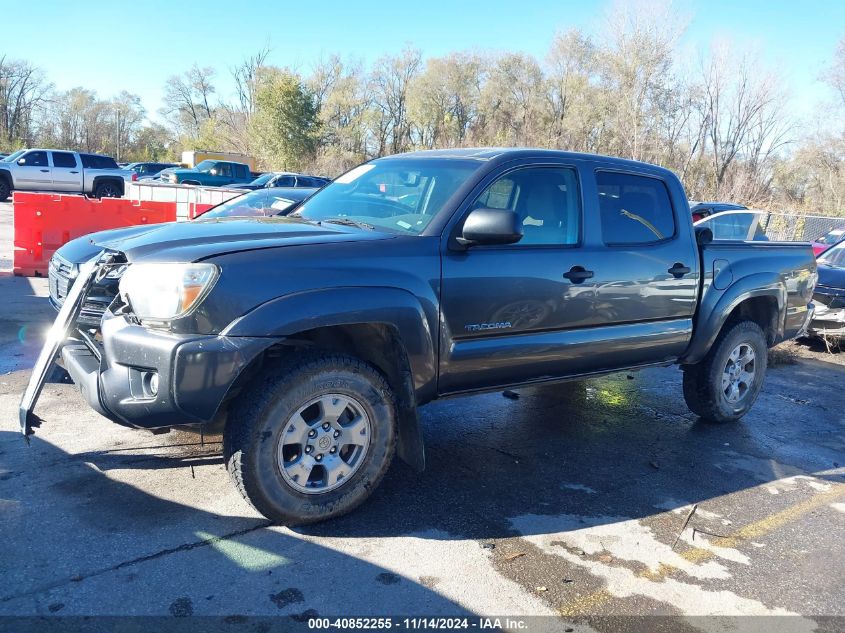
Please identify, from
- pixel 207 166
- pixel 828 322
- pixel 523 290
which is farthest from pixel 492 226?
pixel 207 166

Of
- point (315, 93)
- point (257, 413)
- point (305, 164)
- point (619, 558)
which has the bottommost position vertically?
point (619, 558)

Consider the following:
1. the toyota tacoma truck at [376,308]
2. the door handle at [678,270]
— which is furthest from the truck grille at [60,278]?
the door handle at [678,270]

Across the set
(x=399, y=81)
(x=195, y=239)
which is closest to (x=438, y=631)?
(x=195, y=239)

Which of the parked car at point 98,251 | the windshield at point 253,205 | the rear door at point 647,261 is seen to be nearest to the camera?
the parked car at point 98,251

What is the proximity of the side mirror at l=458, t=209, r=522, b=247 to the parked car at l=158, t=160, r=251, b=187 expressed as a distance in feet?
85.9

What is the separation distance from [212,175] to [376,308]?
2780cm

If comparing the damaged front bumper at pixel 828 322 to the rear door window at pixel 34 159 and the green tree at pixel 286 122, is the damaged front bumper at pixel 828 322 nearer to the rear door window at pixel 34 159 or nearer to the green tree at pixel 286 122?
the rear door window at pixel 34 159

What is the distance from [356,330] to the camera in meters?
3.56

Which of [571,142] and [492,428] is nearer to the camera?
[492,428]

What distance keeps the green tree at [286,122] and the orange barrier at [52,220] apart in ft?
104

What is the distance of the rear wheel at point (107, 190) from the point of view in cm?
2448

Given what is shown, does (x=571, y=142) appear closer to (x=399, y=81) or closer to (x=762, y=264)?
(x=399, y=81)

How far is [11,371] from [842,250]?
1073 centimetres

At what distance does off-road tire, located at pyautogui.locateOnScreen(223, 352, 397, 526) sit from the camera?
3.19 meters
